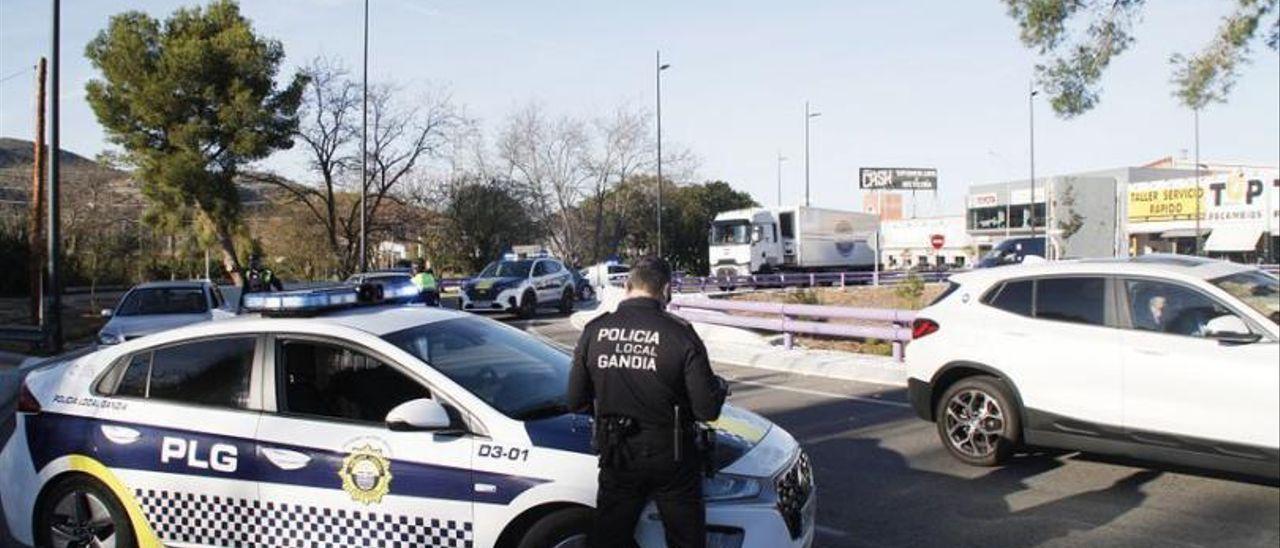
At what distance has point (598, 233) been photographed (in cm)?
5619

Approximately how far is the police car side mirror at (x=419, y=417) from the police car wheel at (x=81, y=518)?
1676 mm

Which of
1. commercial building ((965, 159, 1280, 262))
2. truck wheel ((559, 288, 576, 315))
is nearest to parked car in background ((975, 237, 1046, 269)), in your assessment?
commercial building ((965, 159, 1280, 262))

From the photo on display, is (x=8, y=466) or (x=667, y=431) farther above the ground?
(x=667, y=431)

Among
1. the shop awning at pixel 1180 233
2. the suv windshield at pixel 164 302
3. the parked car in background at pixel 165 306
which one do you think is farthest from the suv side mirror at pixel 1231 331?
the shop awning at pixel 1180 233

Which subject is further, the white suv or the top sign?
the top sign

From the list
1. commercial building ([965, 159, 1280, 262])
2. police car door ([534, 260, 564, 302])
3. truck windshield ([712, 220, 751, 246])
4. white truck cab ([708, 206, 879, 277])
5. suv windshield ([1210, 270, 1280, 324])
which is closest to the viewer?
suv windshield ([1210, 270, 1280, 324])

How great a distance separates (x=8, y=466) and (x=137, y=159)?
31307mm

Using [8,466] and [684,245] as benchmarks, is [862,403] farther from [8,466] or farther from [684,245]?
[684,245]

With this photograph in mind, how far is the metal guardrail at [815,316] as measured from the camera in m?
13.5

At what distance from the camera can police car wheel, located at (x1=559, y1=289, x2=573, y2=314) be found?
29.0 meters

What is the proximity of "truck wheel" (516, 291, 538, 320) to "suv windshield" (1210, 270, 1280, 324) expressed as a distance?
21510 mm

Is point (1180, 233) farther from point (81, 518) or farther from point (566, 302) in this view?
point (81, 518)

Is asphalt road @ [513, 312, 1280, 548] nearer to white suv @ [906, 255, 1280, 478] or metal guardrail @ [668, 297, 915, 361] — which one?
white suv @ [906, 255, 1280, 478]

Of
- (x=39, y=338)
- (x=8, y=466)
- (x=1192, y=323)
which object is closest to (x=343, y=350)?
(x=8, y=466)
